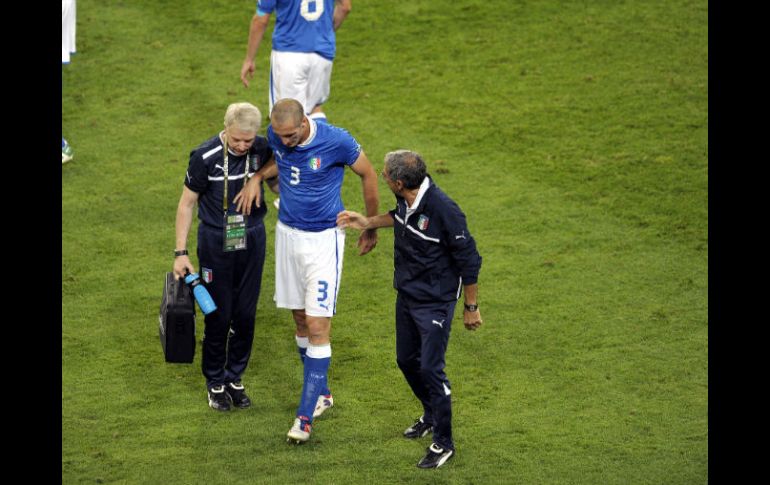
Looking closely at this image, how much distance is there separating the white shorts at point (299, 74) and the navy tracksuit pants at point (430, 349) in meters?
3.30

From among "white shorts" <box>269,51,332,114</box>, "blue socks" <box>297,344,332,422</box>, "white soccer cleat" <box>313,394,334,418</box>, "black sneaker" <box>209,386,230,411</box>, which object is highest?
"white shorts" <box>269,51,332,114</box>

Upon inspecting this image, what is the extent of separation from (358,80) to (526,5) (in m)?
2.68

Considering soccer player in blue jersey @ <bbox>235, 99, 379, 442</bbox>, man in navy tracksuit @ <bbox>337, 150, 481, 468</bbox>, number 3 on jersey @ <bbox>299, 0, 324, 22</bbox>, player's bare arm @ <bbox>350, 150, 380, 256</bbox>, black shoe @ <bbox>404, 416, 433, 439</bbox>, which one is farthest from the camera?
number 3 on jersey @ <bbox>299, 0, 324, 22</bbox>

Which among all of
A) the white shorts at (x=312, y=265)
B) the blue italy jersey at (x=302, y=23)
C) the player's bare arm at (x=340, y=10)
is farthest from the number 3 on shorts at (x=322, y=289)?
the player's bare arm at (x=340, y=10)

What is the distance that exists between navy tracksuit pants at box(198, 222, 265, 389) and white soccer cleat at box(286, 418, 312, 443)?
0.67 meters

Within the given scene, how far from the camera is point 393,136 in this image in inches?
433

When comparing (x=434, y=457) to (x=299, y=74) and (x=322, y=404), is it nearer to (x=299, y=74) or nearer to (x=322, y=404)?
(x=322, y=404)

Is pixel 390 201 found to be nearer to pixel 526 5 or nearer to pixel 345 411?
pixel 345 411

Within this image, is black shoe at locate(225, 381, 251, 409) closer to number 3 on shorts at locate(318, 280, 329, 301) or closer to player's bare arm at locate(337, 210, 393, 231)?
number 3 on shorts at locate(318, 280, 329, 301)

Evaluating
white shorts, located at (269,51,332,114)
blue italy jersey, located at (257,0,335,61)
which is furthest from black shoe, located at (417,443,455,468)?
blue italy jersey, located at (257,0,335,61)

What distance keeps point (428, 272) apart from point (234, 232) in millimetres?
1194

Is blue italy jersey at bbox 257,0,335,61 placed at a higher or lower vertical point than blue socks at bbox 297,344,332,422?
higher

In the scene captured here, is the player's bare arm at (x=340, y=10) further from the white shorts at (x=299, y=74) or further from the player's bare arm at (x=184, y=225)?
the player's bare arm at (x=184, y=225)

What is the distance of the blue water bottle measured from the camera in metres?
6.46
